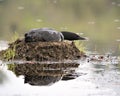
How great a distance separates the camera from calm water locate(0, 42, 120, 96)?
1384cm

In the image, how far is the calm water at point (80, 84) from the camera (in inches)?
545

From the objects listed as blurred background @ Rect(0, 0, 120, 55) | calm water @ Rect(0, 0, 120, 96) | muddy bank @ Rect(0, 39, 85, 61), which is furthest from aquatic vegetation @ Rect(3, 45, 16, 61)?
blurred background @ Rect(0, 0, 120, 55)

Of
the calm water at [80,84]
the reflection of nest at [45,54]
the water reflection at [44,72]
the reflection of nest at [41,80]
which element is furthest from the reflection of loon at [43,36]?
the reflection of nest at [41,80]

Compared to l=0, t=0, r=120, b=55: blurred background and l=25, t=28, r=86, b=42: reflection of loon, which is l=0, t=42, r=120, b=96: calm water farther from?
l=0, t=0, r=120, b=55: blurred background

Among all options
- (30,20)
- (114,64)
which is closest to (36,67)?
(114,64)

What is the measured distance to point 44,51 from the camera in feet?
58.3

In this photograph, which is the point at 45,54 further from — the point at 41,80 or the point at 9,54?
the point at 41,80

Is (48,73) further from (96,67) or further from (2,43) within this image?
(2,43)

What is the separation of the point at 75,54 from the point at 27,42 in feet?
4.08

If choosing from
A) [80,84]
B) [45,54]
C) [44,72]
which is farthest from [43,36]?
A: [80,84]

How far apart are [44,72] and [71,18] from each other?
53.8 ft

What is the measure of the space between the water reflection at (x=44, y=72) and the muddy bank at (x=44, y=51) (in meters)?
0.50

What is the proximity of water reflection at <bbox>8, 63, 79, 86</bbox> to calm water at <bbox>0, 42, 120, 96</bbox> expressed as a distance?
15 cm

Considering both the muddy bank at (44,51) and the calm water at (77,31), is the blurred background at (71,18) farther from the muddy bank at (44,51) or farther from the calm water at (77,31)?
the muddy bank at (44,51)
